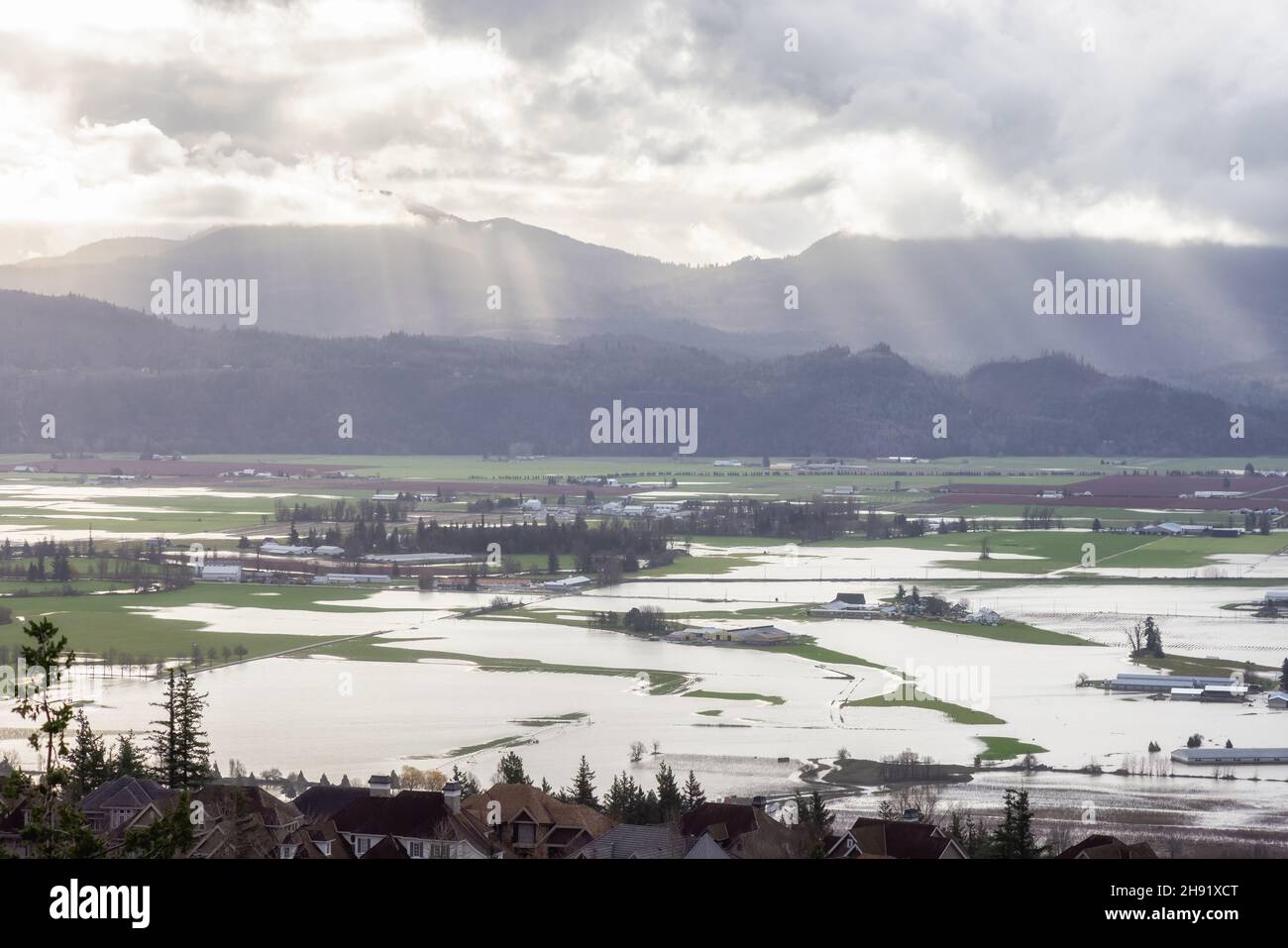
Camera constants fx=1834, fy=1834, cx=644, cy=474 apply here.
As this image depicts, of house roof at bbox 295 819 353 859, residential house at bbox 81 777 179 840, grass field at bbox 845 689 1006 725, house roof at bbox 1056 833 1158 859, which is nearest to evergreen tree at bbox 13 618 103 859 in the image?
house roof at bbox 295 819 353 859

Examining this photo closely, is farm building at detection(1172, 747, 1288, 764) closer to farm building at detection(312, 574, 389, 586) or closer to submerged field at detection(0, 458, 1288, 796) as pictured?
submerged field at detection(0, 458, 1288, 796)

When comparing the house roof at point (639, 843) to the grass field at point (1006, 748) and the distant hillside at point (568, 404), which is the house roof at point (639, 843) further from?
the distant hillside at point (568, 404)

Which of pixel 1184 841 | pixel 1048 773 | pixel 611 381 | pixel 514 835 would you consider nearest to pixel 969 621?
pixel 1048 773

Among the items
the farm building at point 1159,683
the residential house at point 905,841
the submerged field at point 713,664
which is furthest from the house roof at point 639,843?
the farm building at point 1159,683

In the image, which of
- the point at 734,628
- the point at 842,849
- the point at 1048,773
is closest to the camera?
the point at 842,849

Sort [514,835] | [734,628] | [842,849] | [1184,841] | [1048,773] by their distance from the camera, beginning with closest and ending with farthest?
1. [842,849]
2. [514,835]
3. [1184,841]
4. [1048,773]
5. [734,628]
